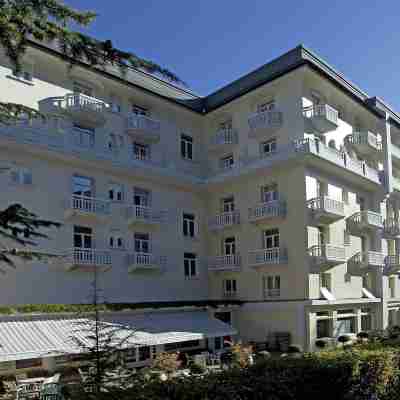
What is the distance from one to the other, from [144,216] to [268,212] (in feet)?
22.8

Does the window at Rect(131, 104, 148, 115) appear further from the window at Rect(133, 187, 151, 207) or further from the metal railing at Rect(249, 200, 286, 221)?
the metal railing at Rect(249, 200, 286, 221)

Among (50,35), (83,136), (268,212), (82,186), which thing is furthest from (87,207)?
(50,35)

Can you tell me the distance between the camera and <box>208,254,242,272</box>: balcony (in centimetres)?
2694

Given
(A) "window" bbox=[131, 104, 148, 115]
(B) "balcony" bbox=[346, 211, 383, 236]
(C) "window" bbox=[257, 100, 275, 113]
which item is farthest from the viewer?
(B) "balcony" bbox=[346, 211, 383, 236]

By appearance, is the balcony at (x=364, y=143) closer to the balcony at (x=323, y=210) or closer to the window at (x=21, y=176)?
the balcony at (x=323, y=210)

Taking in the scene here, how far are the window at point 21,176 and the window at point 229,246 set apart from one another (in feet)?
41.0

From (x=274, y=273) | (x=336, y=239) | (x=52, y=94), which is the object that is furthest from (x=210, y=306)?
(x=52, y=94)

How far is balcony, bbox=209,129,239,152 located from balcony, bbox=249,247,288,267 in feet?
23.5

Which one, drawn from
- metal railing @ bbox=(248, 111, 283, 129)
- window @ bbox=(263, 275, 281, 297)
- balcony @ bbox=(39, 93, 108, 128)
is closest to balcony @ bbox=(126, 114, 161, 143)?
balcony @ bbox=(39, 93, 108, 128)

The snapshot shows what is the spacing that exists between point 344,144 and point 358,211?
443cm

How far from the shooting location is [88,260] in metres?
22.0

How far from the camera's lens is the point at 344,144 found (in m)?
29.2

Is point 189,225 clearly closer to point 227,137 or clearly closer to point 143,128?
point 227,137

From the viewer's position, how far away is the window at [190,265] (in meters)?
27.7
